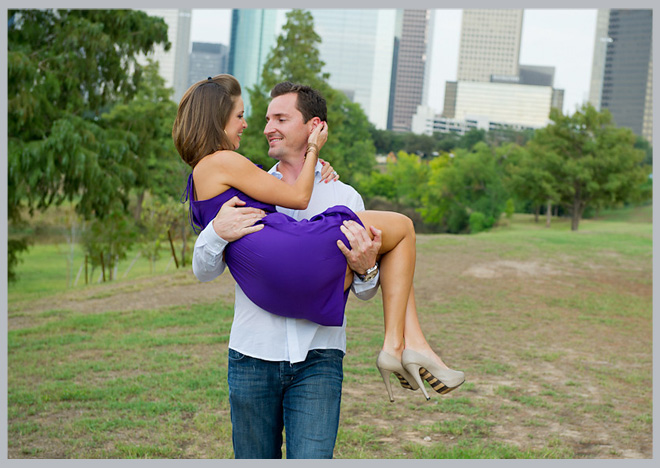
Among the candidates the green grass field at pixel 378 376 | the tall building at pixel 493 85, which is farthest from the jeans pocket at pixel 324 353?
the tall building at pixel 493 85

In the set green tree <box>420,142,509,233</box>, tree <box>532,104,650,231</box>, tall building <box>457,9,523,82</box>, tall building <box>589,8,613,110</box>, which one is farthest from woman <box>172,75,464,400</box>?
tall building <box>457,9,523,82</box>

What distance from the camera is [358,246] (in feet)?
6.66

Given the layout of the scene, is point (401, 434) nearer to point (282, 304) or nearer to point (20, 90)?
point (282, 304)

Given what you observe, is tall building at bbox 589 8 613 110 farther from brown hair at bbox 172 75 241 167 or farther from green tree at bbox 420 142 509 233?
brown hair at bbox 172 75 241 167

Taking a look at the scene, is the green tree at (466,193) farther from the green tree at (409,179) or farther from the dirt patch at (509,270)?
the dirt patch at (509,270)

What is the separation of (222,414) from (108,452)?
1045mm

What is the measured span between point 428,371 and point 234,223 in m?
0.80

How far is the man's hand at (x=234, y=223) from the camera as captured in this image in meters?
2.01

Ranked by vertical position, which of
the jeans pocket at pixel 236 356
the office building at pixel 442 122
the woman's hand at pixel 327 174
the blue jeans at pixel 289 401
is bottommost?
the blue jeans at pixel 289 401

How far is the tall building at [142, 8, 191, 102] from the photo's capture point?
126 meters

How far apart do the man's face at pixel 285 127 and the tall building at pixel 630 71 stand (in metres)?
160

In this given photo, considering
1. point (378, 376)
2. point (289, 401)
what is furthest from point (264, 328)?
point (378, 376)

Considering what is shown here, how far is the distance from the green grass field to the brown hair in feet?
9.72

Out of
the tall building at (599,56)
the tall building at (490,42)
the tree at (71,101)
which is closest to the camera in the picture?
the tree at (71,101)
